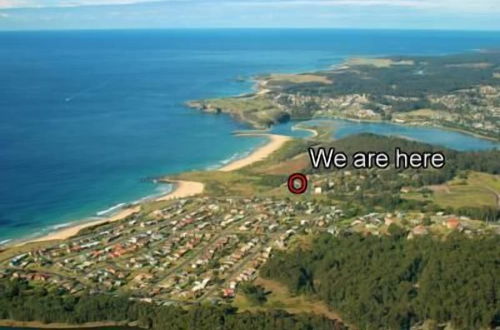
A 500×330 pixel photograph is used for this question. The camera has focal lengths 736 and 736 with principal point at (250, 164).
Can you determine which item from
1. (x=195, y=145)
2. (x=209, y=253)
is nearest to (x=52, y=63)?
(x=195, y=145)

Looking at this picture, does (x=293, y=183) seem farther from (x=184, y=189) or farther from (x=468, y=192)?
(x=468, y=192)

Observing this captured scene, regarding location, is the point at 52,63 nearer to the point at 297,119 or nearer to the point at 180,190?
the point at 297,119

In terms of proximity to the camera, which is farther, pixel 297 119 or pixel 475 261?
pixel 297 119

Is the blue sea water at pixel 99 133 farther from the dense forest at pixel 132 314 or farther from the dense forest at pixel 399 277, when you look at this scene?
the dense forest at pixel 399 277

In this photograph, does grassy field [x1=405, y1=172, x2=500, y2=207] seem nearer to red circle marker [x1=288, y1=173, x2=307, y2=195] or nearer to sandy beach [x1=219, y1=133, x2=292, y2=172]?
red circle marker [x1=288, y1=173, x2=307, y2=195]

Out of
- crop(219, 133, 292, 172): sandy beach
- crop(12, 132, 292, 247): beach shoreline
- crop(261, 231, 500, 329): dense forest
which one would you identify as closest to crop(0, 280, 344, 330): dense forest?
crop(261, 231, 500, 329): dense forest

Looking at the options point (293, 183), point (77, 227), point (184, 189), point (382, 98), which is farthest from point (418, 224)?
point (382, 98)
